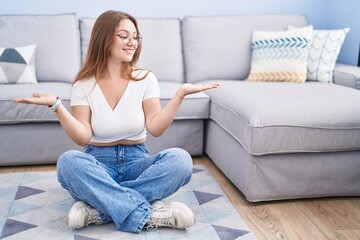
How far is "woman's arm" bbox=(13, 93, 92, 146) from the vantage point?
164 cm

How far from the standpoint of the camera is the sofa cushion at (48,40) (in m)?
2.92

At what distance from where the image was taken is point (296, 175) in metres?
2.07

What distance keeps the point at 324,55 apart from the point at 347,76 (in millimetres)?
289

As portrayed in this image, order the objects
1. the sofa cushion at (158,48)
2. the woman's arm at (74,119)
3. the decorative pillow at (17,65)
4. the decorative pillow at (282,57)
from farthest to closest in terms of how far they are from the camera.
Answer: the sofa cushion at (158,48), the decorative pillow at (282,57), the decorative pillow at (17,65), the woman's arm at (74,119)

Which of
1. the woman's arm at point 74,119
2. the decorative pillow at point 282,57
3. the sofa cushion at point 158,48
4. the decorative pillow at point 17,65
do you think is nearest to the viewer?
the woman's arm at point 74,119

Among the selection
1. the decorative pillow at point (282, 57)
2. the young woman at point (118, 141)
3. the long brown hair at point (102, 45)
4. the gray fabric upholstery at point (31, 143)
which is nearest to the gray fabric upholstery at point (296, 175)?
the young woman at point (118, 141)

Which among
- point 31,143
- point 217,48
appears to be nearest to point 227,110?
point 217,48

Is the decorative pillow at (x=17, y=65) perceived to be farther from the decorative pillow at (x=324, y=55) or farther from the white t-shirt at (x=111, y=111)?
the decorative pillow at (x=324, y=55)

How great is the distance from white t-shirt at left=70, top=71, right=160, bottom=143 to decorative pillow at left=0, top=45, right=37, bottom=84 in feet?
3.29

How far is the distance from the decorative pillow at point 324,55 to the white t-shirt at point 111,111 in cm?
148

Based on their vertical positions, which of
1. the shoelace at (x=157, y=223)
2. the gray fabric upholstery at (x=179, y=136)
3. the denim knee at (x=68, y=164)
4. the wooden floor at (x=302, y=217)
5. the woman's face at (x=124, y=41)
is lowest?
the wooden floor at (x=302, y=217)

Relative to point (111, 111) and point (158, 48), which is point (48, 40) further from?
point (111, 111)

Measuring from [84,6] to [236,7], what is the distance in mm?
1152

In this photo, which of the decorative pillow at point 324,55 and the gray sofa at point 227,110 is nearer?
the gray sofa at point 227,110
